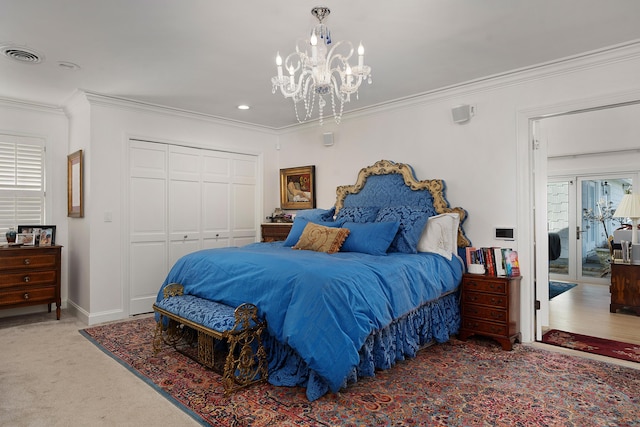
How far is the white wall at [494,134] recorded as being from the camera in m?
3.29

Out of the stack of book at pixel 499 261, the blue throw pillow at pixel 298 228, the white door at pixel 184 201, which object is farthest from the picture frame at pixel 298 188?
the stack of book at pixel 499 261

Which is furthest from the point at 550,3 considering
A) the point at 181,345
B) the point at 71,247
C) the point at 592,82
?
the point at 71,247

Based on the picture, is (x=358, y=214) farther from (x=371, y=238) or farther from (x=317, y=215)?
(x=371, y=238)

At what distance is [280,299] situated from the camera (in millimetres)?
2648

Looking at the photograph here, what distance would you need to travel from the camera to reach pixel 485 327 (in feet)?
11.5

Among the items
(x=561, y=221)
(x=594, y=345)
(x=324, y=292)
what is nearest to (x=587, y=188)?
(x=561, y=221)

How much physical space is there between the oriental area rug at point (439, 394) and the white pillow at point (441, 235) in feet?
3.02

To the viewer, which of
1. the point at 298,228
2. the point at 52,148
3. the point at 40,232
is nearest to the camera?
the point at 298,228

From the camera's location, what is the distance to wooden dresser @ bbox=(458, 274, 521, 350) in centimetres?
339

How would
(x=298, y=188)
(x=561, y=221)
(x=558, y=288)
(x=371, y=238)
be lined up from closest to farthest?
(x=371, y=238), (x=298, y=188), (x=558, y=288), (x=561, y=221)

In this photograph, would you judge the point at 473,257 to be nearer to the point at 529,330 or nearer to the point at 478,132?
the point at 529,330

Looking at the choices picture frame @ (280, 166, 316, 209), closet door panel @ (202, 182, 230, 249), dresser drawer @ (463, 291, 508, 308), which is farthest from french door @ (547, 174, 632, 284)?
closet door panel @ (202, 182, 230, 249)

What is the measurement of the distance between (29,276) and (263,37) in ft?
11.9

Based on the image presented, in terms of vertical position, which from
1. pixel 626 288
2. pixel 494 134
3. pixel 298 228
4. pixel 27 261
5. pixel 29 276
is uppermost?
pixel 494 134
